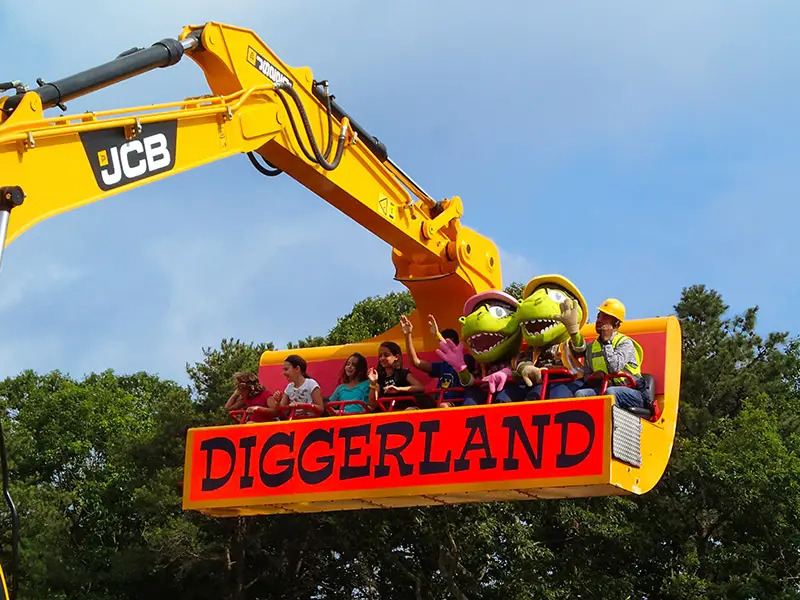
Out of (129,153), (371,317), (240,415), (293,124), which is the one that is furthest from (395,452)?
(371,317)

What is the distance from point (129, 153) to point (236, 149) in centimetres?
197

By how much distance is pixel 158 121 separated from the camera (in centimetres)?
871

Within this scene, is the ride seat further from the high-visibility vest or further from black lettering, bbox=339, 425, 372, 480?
black lettering, bbox=339, 425, 372, 480

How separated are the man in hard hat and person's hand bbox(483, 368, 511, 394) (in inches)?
29.2

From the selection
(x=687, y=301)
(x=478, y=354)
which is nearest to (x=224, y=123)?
(x=478, y=354)

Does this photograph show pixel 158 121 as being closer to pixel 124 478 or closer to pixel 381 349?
pixel 381 349

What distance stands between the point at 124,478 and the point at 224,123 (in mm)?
32375

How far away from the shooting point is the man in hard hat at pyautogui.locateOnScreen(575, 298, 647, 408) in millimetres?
11023

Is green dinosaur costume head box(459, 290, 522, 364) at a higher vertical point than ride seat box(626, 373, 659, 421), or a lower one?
higher

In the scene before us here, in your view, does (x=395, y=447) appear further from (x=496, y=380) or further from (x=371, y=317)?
(x=371, y=317)

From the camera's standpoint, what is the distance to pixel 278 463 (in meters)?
11.5

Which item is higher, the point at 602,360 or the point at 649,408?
the point at 602,360

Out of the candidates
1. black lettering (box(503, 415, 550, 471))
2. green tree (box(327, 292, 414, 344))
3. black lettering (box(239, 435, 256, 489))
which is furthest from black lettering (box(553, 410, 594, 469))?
green tree (box(327, 292, 414, 344))

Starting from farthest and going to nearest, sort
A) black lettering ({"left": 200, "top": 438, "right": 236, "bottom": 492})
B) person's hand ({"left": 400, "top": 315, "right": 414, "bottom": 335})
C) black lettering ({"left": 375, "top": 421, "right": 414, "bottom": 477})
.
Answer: person's hand ({"left": 400, "top": 315, "right": 414, "bottom": 335}) < black lettering ({"left": 200, "top": 438, "right": 236, "bottom": 492}) < black lettering ({"left": 375, "top": 421, "right": 414, "bottom": 477})
